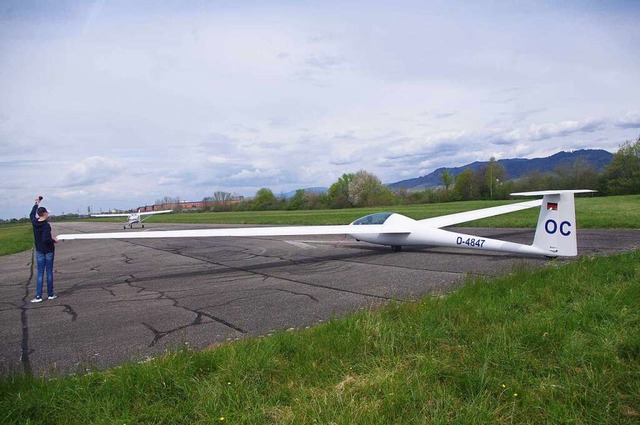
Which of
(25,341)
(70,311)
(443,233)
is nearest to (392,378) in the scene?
(25,341)

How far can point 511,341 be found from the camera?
4457mm

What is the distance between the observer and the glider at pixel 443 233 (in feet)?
30.8

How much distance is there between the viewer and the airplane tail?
9.23 metres

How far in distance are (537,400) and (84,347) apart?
564cm

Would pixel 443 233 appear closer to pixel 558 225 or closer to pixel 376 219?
pixel 376 219

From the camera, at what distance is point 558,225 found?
957 cm

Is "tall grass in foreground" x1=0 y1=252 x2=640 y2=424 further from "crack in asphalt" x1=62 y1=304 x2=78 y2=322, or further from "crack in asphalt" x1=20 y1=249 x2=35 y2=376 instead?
"crack in asphalt" x1=62 y1=304 x2=78 y2=322

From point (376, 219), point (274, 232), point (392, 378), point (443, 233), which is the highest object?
point (376, 219)

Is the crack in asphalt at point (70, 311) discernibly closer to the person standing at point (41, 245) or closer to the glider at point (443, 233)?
the person standing at point (41, 245)

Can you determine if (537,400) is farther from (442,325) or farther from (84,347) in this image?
(84,347)

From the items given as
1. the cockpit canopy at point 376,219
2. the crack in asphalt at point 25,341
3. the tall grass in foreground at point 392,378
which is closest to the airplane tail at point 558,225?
the tall grass in foreground at point 392,378

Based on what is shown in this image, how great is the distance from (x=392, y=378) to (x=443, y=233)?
9.33 metres

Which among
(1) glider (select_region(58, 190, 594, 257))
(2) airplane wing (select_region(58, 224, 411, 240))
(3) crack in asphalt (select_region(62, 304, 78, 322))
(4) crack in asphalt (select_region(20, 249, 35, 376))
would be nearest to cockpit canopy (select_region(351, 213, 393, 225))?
(1) glider (select_region(58, 190, 594, 257))

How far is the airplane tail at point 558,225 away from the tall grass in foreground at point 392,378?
13.8 ft
